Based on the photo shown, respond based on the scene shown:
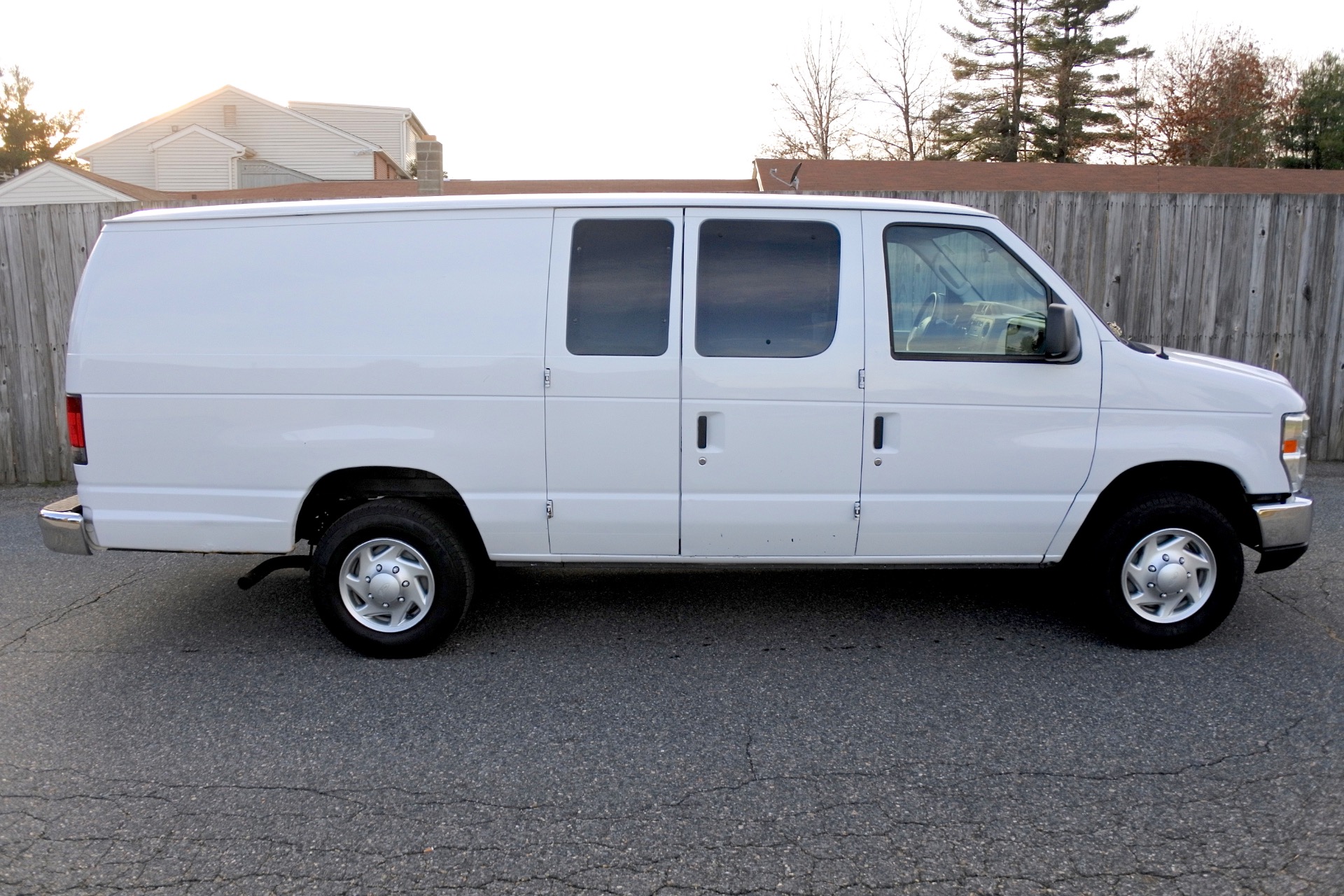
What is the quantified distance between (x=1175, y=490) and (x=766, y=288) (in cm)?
220

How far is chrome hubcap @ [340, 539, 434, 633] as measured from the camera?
4742mm

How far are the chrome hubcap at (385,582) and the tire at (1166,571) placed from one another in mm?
3201

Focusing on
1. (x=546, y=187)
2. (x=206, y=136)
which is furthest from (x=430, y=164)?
(x=206, y=136)

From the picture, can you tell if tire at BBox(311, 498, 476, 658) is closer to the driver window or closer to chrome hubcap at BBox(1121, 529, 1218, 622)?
the driver window

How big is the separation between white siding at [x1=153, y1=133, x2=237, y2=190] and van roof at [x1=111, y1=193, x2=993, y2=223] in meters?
31.5

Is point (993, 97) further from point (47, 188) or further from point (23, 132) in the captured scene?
point (23, 132)

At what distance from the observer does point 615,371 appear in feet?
15.1

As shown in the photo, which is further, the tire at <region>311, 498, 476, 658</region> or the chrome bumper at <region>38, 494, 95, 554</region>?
the chrome bumper at <region>38, 494, 95, 554</region>

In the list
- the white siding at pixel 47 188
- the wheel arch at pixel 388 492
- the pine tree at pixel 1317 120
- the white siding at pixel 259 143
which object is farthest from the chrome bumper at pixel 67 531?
the pine tree at pixel 1317 120

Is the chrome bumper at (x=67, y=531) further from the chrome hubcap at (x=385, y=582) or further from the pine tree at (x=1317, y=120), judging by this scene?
the pine tree at (x=1317, y=120)

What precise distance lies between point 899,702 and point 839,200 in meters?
2.33

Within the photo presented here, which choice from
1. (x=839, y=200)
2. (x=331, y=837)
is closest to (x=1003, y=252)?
(x=839, y=200)

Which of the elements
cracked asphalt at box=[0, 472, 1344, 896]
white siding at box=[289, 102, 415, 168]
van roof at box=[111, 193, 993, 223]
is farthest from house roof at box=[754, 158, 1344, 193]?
white siding at box=[289, 102, 415, 168]

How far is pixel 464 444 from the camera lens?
4.64m
